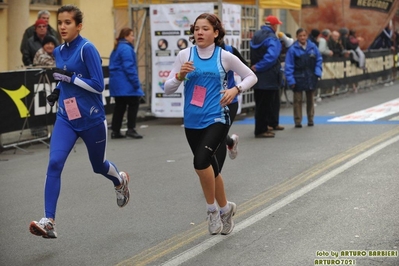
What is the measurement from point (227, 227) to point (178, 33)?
34.2 feet

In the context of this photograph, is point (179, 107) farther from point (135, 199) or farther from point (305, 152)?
point (135, 199)

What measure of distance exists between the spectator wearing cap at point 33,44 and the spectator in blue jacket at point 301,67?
4.29 m

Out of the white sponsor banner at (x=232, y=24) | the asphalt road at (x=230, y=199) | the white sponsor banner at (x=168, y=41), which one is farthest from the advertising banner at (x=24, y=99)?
the white sponsor banner at (x=232, y=24)

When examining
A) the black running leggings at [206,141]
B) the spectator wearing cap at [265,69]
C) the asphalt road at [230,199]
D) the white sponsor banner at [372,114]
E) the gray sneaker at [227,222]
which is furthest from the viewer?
the white sponsor banner at [372,114]

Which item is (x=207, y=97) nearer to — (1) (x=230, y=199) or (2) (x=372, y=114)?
(1) (x=230, y=199)

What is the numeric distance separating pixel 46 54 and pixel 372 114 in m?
6.96

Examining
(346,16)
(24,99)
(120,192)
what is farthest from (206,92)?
(346,16)

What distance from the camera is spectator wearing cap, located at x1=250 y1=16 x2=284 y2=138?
49.1 feet

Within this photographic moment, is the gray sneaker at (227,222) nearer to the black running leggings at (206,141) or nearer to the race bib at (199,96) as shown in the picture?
the black running leggings at (206,141)

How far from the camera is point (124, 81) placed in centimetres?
1540

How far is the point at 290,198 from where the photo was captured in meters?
9.20

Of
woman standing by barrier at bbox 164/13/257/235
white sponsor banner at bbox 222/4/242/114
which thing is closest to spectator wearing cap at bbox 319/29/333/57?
white sponsor banner at bbox 222/4/242/114

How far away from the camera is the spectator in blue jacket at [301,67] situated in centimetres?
1628

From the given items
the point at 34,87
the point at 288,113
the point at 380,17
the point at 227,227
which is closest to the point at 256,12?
the point at 288,113
